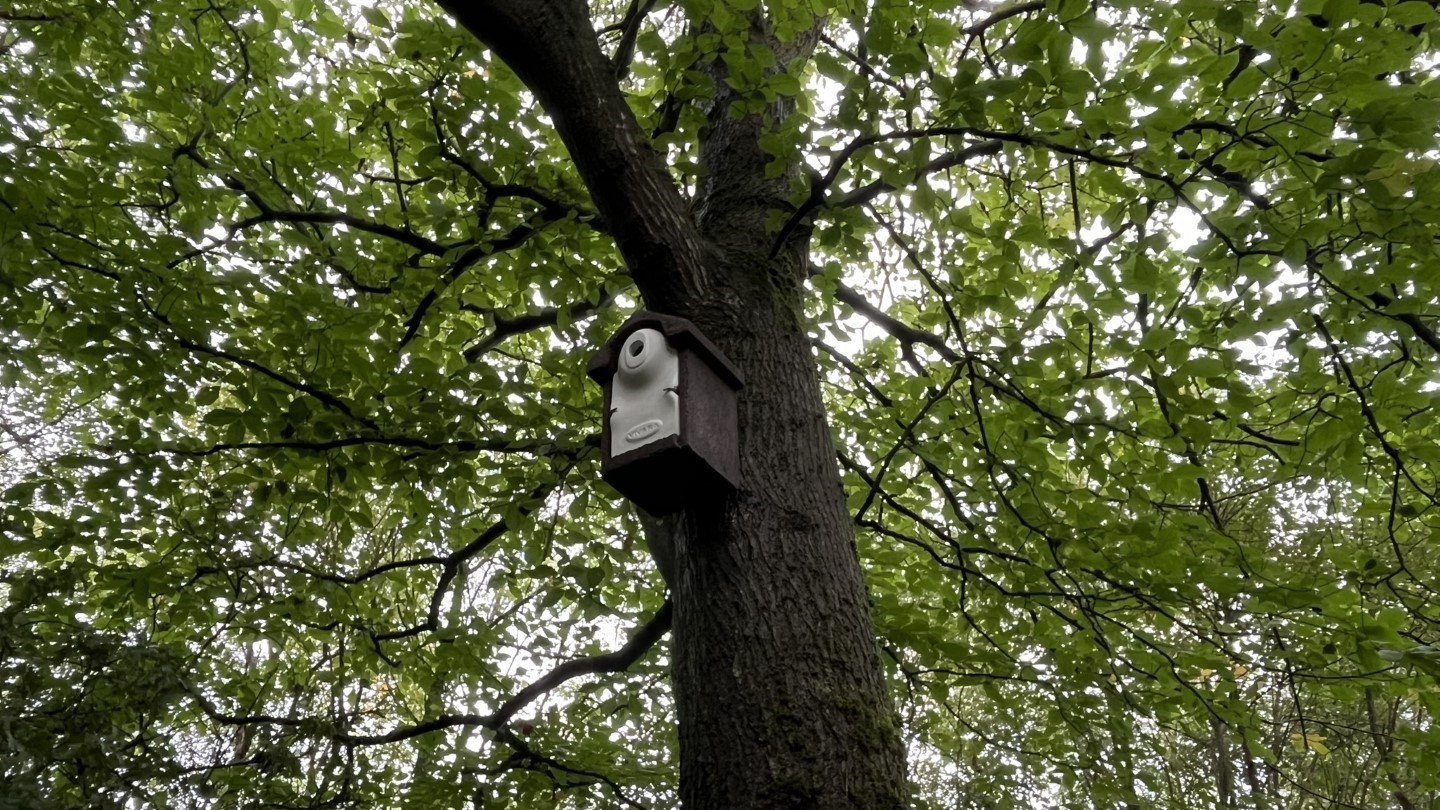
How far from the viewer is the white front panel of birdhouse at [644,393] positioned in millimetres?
1903

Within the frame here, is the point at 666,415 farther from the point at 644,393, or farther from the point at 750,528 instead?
the point at 750,528

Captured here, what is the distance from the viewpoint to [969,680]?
3.40 metres

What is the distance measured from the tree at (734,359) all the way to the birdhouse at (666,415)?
91 millimetres

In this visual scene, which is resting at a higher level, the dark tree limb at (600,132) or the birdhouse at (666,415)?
the dark tree limb at (600,132)

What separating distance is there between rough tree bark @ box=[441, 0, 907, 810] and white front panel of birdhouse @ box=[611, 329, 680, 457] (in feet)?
0.75

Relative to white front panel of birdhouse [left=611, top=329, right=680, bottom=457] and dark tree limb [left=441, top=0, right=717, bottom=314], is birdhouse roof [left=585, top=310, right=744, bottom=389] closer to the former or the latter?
white front panel of birdhouse [left=611, top=329, right=680, bottom=457]

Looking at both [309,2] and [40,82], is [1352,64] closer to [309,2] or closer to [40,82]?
[309,2]

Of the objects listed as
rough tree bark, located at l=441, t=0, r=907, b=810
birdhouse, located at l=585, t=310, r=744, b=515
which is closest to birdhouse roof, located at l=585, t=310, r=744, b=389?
birdhouse, located at l=585, t=310, r=744, b=515

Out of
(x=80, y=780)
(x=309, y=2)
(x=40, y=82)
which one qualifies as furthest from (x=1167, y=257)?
(x=40, y=82)

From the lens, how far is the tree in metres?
2.03

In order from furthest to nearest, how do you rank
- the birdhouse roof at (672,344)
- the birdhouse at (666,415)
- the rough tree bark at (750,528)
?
the birdhouse roof at (672,344) < the birdhouse at (666,415) < the rough tree bark at (750,528)

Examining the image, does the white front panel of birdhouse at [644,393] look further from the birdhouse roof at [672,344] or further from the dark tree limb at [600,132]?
the dark tree limb at [600,132]

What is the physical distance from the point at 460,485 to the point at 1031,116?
240 cm

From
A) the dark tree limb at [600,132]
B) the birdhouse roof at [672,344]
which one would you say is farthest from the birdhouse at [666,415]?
the dark tree limb at [600,132]
